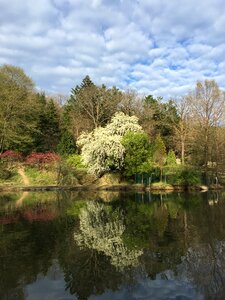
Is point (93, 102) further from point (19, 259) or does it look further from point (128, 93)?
point (19, 259)

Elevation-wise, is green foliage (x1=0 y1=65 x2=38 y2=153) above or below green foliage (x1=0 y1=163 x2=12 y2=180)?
above

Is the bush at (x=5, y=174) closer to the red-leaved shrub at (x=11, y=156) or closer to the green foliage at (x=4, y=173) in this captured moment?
the green foliage at (x=4, y=173)

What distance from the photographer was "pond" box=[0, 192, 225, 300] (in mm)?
8023

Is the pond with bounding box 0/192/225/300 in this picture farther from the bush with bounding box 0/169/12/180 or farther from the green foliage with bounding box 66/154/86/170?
the green foliage with bounding box 66/154/86/170

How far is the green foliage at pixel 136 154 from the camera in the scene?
35500 millimetres

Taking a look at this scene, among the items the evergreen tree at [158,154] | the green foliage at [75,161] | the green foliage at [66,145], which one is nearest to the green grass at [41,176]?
the green foliage at [75,161]

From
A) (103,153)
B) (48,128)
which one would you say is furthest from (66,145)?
(103,153)

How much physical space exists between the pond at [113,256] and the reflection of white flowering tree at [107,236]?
1.2 inches

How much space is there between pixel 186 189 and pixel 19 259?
27661 mm

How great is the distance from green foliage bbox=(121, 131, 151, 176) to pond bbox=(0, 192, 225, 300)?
54.6 ft

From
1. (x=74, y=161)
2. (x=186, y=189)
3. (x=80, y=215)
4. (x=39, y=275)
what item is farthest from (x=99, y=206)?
(x=74, y=161)

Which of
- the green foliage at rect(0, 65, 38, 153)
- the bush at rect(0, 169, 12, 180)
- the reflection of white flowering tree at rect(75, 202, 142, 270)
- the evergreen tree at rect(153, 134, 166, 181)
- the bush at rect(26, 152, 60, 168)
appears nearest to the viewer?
the reflection of white flowering tree at rect(75, 202, 142, 270)

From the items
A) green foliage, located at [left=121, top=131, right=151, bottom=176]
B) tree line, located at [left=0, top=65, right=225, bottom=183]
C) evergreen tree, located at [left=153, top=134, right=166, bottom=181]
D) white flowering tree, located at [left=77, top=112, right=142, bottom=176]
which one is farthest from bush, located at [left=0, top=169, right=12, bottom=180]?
evergreen tree, located at [left=153, top=134, right=166, bottom=181]

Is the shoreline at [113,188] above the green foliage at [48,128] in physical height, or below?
below
